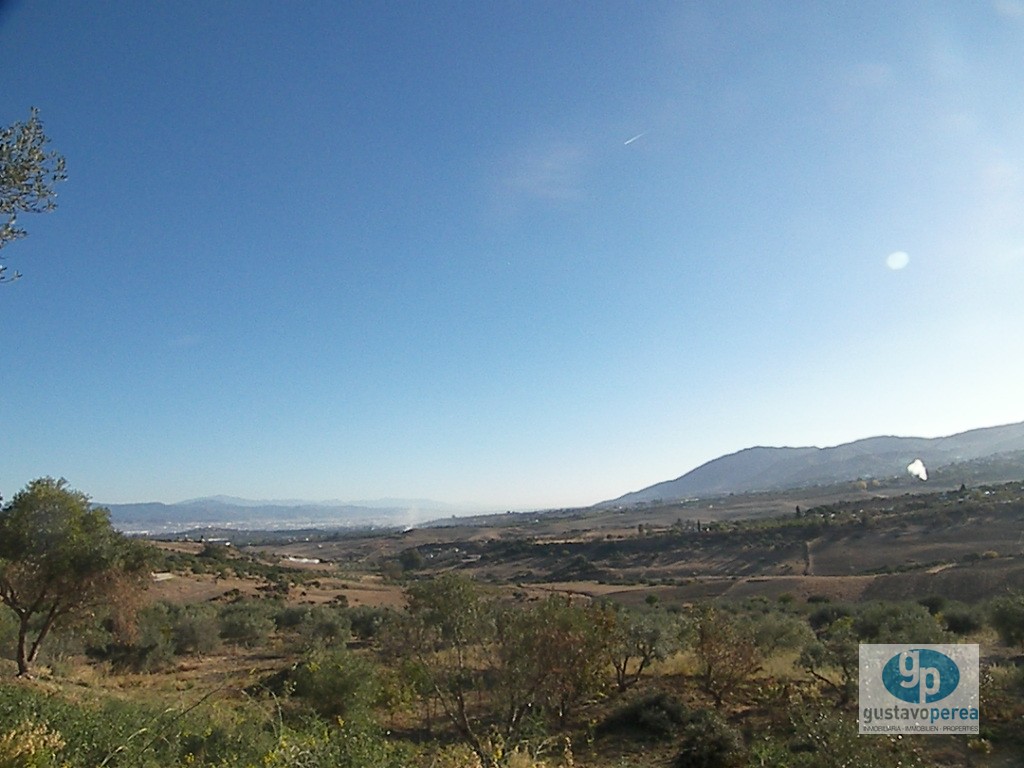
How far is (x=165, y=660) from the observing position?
23.1m

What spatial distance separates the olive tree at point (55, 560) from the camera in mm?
18391

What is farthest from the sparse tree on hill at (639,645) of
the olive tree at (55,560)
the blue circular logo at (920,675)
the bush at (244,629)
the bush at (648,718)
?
the bush at (244,629)

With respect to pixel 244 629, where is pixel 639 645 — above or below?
above

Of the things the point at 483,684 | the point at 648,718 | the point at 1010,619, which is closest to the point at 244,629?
the point at 483,684

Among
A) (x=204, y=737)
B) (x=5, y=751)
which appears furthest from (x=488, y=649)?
(x=5, y=751)

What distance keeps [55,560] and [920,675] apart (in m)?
21.1

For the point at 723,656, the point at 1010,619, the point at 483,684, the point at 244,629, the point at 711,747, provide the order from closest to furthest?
the point at 711,747 < the point at 483,684 < the point at 723,656 < the point at 1010,619 < the point at 244,629

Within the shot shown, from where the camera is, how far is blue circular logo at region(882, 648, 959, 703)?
1153cm

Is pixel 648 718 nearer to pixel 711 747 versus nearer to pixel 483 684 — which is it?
pixel 711 747

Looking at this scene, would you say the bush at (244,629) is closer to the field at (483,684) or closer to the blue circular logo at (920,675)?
the field at (483,684)

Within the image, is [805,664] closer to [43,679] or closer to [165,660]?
[43,679]

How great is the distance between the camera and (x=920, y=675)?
1198 cm

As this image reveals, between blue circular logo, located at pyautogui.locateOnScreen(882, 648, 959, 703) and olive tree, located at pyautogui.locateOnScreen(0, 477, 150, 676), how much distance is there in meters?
19.8

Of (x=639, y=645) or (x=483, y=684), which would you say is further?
(x=639, y=645)
